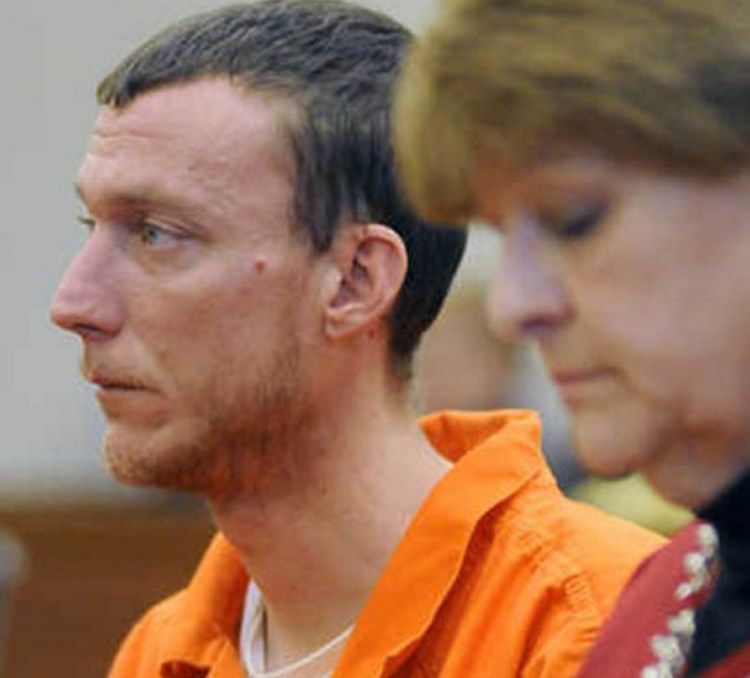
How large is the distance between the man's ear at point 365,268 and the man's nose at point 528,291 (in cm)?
93

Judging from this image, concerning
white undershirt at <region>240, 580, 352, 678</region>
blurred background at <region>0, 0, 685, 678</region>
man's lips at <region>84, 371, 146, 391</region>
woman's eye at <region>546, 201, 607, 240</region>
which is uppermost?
woman's eye at <region>546, 201, 607, 240</region>

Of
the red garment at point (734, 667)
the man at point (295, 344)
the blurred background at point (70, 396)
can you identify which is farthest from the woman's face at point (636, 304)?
the blurred background at point (70, 396)

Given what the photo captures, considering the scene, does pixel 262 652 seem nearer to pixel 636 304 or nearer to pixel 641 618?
pixel 641 618

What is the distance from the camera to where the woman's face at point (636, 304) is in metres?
1.20

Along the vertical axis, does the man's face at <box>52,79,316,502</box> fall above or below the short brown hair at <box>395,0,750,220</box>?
below

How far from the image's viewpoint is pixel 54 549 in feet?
17.4

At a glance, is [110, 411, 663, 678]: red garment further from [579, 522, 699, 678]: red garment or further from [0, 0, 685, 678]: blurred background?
[0, 0, 685, 678]: blurred background

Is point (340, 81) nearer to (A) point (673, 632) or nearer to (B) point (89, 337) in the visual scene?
(B) point (89, 337)

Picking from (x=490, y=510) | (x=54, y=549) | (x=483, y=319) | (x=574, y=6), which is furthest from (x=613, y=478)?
(x=54, y=549)

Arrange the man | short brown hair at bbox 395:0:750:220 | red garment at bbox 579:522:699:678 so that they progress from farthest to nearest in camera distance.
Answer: the man
red garment at bbox 579:522:699:678
short brown hair at bbox 395:0:750:220

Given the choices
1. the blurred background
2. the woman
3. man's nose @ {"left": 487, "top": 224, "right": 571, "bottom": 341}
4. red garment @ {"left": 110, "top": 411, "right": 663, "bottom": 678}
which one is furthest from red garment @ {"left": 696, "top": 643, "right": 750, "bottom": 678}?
the blurred background

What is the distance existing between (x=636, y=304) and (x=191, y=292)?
986 millimetres

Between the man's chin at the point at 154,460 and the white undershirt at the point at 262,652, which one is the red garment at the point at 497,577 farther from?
the man's chin at the point at 154,460

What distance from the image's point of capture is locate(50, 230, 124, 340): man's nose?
2.14 m
